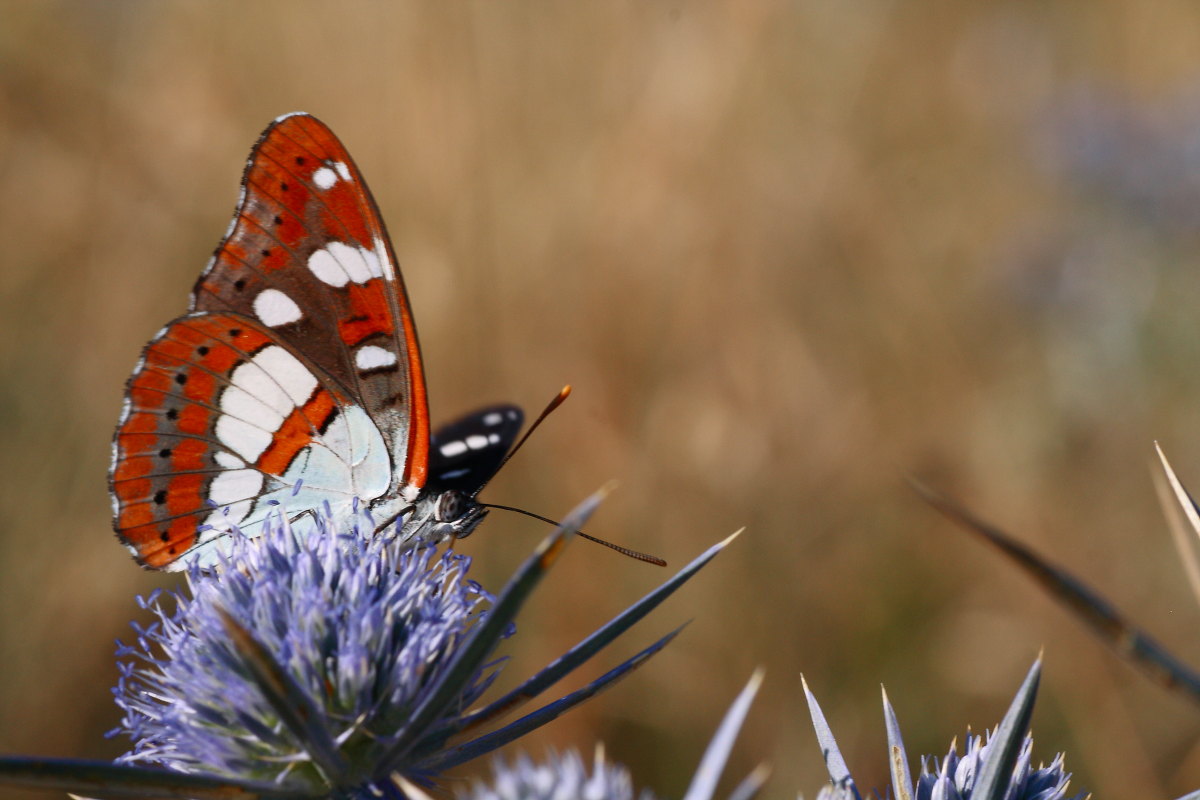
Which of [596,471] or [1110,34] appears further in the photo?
[1110,34]

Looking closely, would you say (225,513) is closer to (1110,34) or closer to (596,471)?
(596,471)

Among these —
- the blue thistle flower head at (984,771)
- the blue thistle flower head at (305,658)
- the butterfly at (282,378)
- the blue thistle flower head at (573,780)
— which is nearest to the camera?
the blue thistle flower head at (573,780)

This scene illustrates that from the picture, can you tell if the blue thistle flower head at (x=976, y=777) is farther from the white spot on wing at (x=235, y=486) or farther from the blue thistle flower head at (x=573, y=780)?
the white spot on wing at (x=235, y=486)

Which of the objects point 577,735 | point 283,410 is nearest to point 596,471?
point 577,735

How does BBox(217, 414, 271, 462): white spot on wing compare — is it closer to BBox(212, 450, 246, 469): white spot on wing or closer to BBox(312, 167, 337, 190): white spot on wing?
BBox(212, 450, 246, 469): white spot on wing

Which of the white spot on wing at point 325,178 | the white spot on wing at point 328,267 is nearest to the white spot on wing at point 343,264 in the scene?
the white spot on wing at point 328,267

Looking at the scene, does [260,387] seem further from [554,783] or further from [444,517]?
[554,783]

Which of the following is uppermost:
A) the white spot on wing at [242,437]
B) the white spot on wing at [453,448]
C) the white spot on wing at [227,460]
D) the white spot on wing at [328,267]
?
the white spot on wing at [328,267]
